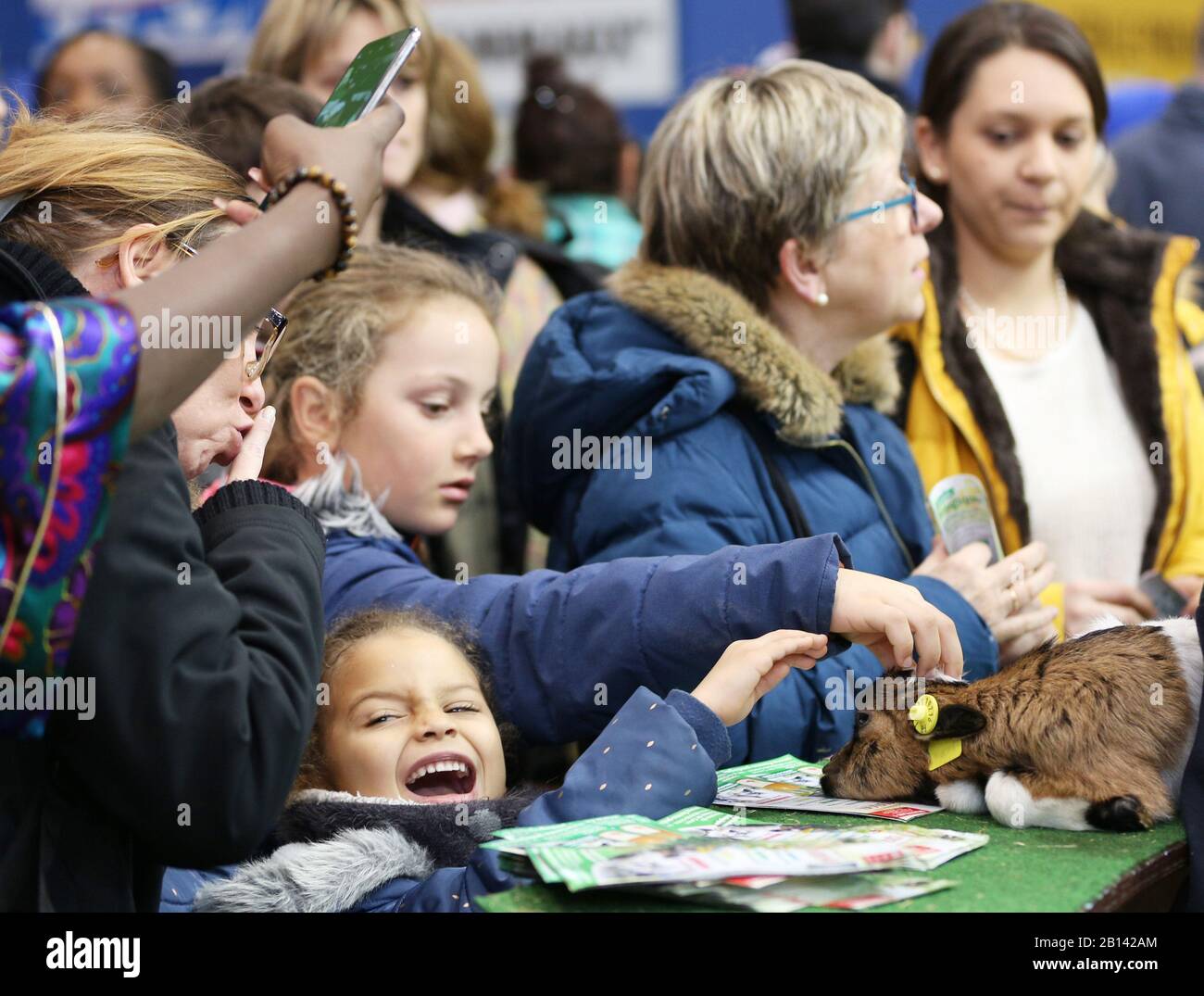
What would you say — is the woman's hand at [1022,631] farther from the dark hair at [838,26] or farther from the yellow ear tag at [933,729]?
the dark hair at [838,26]

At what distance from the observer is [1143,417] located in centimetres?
337

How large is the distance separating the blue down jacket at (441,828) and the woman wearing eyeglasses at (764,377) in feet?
1.89

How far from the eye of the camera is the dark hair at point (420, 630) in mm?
2355

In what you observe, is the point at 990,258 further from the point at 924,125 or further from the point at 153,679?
the point at 153,679

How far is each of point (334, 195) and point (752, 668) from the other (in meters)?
0.91

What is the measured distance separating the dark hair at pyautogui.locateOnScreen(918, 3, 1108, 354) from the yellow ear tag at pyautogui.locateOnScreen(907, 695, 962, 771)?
5.27ft

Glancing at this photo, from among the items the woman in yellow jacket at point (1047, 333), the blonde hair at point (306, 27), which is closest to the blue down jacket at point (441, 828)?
the woman in yellow jacket at point (1047, 333)

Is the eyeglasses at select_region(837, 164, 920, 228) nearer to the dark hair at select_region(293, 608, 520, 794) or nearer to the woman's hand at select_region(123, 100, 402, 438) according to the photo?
the dark hair at select_region(293, 608, 520, 794)

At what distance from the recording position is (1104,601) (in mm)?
3031

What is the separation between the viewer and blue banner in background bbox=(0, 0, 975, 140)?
7.91m

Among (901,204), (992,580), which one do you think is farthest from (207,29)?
(992,580)

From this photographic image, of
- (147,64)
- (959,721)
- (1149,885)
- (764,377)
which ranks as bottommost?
(1149,885)

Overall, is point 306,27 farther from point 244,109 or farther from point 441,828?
point 441,828

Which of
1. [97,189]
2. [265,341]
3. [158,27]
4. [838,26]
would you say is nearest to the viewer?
[97,189]
